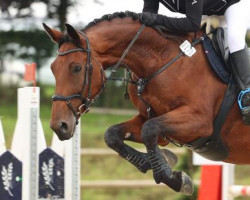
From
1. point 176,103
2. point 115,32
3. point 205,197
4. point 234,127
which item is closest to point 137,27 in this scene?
point 115,32

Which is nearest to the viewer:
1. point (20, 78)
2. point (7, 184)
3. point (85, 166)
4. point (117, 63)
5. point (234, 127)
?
point (117, 63)

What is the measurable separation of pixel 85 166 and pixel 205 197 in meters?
3.83

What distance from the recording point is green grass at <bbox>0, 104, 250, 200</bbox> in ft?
29.1

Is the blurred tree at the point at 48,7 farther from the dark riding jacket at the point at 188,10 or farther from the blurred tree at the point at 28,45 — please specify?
the dark riding jacket at the point at 188,10

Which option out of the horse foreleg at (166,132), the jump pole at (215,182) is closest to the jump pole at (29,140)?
the horse foreleg at (166,132)

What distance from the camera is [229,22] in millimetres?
4367

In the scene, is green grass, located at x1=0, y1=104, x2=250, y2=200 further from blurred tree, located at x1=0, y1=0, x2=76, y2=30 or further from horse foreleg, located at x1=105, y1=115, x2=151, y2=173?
horse foreleg, located at x1=105, y1=115, x2=151, y2=173

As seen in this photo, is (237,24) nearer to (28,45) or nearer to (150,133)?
(150,133)

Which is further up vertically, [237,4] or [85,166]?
[237,4]

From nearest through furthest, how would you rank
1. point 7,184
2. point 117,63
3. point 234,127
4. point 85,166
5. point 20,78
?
point 117,63 < point 234,127 < point 7,184 < point 85,166 < point 20,78

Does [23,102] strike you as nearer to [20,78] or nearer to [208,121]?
[208,121]

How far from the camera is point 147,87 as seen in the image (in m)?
4.25

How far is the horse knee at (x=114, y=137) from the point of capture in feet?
14.4

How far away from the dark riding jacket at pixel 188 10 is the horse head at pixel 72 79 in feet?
1.82
